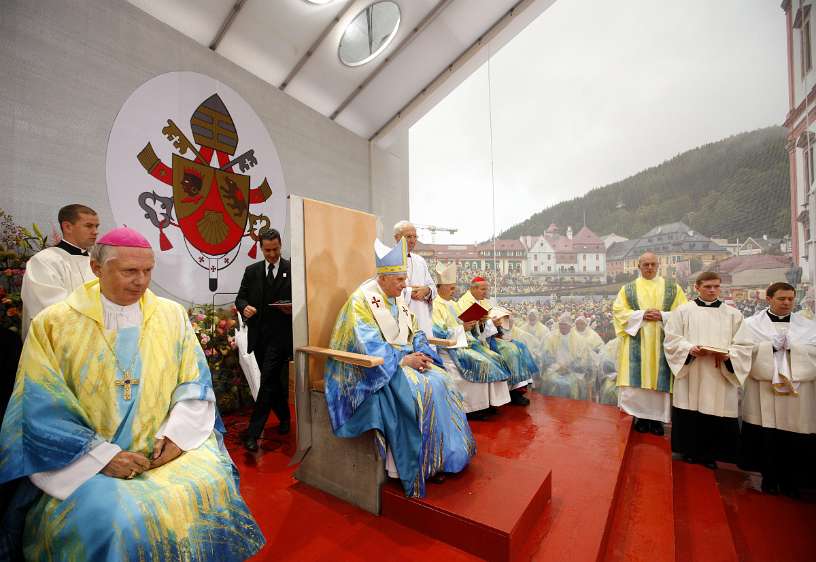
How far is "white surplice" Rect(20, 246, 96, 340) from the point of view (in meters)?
2.38

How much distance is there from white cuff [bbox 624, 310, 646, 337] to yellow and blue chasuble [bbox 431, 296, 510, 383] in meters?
1.45

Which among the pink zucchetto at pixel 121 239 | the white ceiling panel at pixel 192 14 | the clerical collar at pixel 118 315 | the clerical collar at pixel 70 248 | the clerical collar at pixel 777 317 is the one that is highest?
the white ceiling panel at pixel 192 14

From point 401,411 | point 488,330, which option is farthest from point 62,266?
point 488,330

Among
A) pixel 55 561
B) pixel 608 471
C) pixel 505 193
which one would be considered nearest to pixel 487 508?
pixel 608 471

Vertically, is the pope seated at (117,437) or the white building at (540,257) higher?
the white building at (540,257)

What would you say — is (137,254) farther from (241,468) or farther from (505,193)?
(505,193)

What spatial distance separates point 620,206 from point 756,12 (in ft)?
7.81

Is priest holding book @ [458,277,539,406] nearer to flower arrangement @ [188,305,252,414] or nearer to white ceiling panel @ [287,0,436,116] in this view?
flower arrangement @ [188,305,252,414]

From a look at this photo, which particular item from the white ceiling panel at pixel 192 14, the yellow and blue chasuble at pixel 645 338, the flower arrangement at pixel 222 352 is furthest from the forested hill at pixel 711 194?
the white ceiling panel at pixel 192 14

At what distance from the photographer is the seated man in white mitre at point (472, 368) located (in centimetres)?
426

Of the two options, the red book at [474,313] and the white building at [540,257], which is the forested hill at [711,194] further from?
the red book at [474,313]

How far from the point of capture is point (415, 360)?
2719 millimetres

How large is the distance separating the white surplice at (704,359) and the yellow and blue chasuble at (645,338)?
0.28m

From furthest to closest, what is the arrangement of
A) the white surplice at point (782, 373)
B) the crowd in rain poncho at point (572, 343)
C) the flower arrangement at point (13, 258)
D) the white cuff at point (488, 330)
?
1. the crowd in rain poncho at point (572, 343)
2. the white cuff at point (488, 330)
3. the white surplice at point (782, 373)
4. the flower arrangement at point (13, 258)
